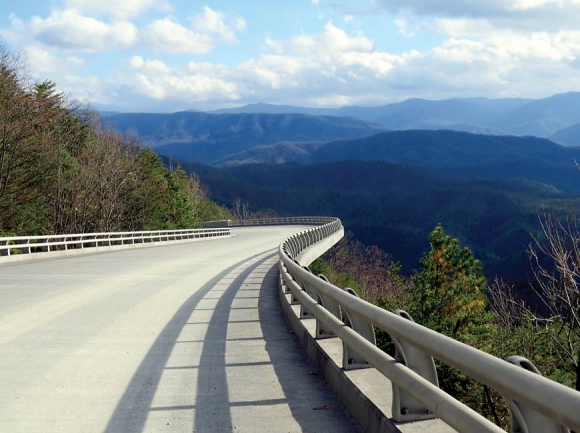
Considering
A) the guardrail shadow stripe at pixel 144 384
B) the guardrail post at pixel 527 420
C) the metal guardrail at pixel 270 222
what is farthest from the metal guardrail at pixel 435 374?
the metal guardrail at pixel 270 222

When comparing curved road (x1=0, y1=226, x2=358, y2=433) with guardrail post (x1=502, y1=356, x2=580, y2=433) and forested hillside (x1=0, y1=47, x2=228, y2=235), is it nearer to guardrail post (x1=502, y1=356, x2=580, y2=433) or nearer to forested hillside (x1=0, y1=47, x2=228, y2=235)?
guardrail post (x1=502, y1=356, x2=580, y2=433)

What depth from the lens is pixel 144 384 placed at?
7812 mm

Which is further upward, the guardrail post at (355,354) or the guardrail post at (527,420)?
the guardrail post at (527,420)

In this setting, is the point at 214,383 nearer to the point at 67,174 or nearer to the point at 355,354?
the point at 355,354

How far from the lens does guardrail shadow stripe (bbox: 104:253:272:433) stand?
6340 millimetres

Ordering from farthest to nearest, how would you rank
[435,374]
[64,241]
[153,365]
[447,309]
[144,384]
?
[64,241] → [447,309] → [153,365] → [144,384] → [435,374]

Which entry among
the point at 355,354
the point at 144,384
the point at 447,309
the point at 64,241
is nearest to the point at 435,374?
the point at 355,354

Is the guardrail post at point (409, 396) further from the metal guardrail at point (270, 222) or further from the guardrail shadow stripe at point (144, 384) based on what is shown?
the metal guardrail at point (270, 222)

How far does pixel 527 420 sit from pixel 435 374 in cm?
162

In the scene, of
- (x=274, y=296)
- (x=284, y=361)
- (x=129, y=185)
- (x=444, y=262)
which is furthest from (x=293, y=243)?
(x=129, y=185)

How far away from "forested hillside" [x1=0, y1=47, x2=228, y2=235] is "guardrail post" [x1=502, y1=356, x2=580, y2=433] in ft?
143

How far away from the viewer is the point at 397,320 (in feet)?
17.9

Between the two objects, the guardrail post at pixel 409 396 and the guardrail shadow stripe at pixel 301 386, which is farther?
the guardrail shadow stripe at pixel 301 386

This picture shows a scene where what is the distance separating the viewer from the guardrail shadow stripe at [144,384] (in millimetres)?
6340
